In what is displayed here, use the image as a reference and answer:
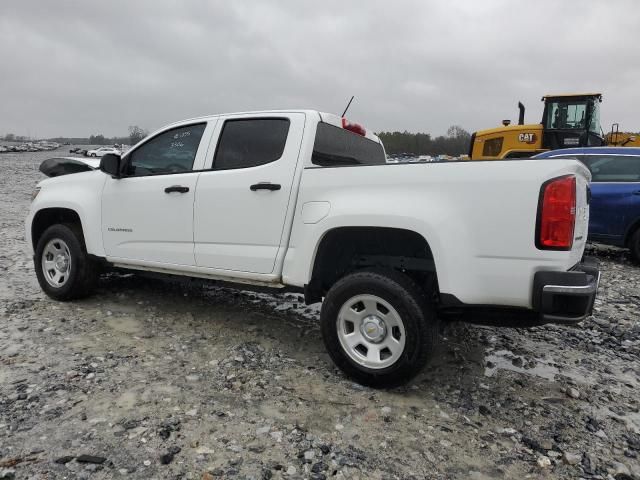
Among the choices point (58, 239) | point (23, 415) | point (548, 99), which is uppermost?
point (548, 99)

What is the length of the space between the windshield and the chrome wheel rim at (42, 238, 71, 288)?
12.2 metres

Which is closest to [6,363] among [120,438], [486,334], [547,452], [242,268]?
[120,438]

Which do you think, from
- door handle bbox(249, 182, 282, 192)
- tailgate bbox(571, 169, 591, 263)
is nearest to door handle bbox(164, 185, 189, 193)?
door handle bbox(249, 182, 282, 192)

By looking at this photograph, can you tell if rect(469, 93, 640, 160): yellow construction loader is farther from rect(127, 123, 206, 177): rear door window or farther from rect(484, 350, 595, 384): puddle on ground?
rect(127, 123, 206, 177): rear door window

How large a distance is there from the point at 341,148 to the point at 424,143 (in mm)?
70241

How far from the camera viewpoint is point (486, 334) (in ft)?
14.6

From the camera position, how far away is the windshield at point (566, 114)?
12383 mm

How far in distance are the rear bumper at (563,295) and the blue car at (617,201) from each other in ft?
17.8

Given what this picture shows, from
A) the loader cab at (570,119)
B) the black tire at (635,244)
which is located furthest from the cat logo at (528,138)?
the black tire at (635,244)

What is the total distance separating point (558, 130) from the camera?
1253cm

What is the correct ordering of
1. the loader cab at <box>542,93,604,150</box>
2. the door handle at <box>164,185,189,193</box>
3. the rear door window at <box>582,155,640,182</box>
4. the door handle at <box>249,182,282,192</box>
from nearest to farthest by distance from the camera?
the door handle at <box>249,182,282,192</box> < the door handle at <box>164,185,189,193</box> < the rear door window at <box>582,155,640,182</box> < the loader cab at <box>542,93,604,150</box>

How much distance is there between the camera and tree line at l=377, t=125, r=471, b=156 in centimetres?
5995

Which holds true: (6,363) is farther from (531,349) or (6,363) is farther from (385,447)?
(531,349)

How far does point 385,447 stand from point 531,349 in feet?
7.08
